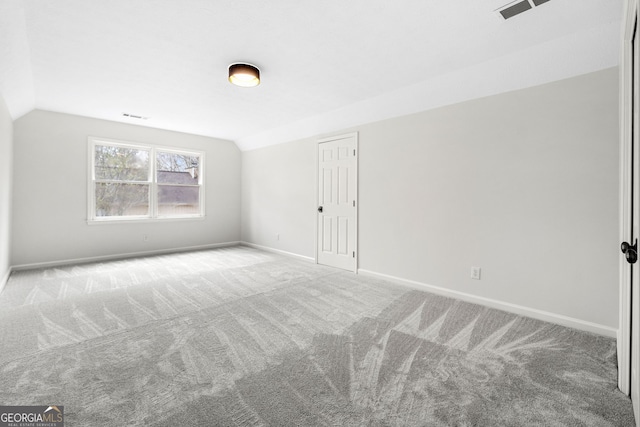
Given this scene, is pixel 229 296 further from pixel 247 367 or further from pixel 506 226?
pixel 506 226

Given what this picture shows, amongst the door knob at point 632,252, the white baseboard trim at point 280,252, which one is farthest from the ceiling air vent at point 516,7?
the white baseboard trim at point 280,252

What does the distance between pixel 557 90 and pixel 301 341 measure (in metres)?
3.29

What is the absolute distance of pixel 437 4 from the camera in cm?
205

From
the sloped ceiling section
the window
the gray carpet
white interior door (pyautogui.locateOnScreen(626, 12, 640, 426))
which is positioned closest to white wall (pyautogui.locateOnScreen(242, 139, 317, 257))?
the window

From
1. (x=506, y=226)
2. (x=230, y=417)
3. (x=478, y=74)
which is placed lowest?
(x=230, y=417)

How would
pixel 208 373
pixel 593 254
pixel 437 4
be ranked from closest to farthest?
pixel 208 373
pixel 437 4
pixel 593 254

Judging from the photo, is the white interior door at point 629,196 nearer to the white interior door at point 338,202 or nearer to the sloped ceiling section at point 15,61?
the white interior door at point 338,202

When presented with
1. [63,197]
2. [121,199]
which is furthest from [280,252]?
[63,197]

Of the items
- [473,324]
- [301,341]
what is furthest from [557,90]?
[301,341]

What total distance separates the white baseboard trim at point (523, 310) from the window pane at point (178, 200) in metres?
4.76

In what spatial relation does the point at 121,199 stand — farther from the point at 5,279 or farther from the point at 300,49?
the point at 300,49

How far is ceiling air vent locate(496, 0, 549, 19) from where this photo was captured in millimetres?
2002

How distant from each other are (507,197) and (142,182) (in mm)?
6134

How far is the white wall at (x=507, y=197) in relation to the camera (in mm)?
2461
